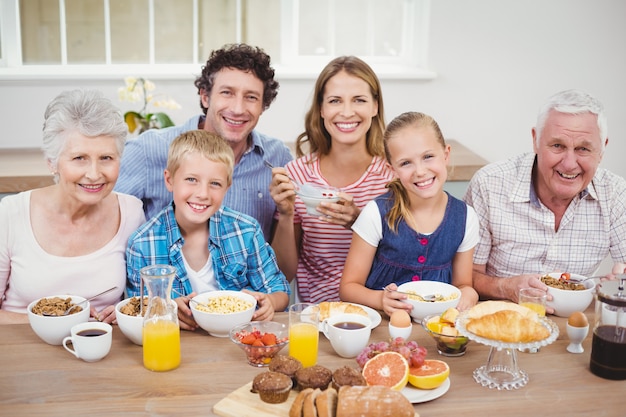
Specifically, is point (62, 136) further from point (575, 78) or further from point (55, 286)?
point (575, 78)

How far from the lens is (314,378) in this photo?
146 centimetres

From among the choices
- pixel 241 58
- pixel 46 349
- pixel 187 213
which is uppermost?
pixel 241 58

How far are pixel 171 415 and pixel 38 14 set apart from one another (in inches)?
125

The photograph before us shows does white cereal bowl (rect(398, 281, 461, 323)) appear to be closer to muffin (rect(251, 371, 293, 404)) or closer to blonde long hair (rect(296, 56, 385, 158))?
muffin (rect(251, 371, 293, 404))

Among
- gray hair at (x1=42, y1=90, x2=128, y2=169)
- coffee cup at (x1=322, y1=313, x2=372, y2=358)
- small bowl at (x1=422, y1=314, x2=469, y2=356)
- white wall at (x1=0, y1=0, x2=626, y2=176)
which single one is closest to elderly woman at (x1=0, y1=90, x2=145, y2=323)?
gray hair at (x1=42, y1=90, x2=128, y2=169)

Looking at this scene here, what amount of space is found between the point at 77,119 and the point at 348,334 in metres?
1.00

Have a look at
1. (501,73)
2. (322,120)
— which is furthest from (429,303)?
(501,73)

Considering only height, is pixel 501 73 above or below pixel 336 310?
above

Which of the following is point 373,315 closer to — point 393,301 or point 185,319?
point 393,301

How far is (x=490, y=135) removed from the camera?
421 centimetres

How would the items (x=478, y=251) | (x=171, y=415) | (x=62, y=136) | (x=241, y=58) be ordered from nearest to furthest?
(x=171, y=415) → (x=62, y=136) → (x=478, y=251) → (x=241, y=58)

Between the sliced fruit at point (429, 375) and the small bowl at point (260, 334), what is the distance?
0.32 m

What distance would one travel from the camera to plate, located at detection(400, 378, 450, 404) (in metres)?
1.46

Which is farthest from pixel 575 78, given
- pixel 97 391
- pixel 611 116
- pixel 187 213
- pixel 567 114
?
pixel 97 391
